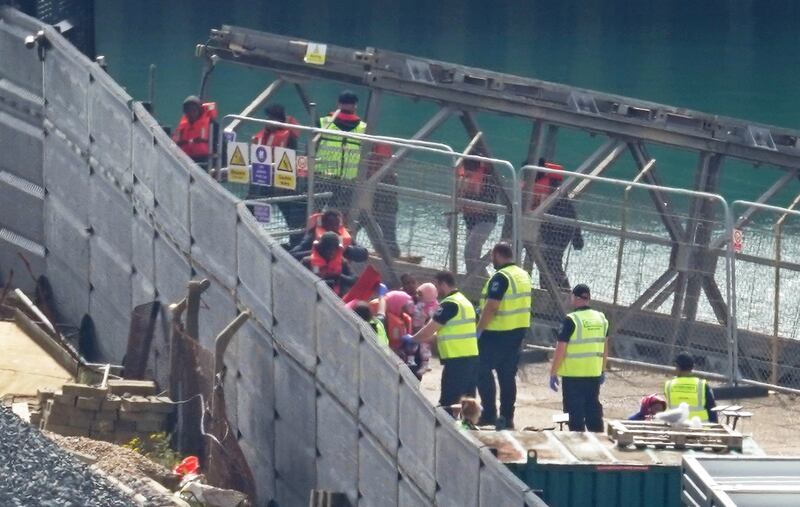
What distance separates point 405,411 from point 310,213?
6022 millimetres

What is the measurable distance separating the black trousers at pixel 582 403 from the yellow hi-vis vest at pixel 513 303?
2.41ft

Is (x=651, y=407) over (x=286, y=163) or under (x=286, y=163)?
under

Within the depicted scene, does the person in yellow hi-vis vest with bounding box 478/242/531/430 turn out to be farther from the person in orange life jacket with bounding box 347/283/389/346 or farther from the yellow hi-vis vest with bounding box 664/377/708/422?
the yellow hi-vis vest with bounding box 664/377/708/422

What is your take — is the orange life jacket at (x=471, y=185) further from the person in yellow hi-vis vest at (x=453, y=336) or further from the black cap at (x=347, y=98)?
the person in yellow hi-vis vest at (x=453, y=336)

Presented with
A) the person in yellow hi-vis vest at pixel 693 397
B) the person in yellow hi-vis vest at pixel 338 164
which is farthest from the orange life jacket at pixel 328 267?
the person in yellow hi-vis vest at pixel 693 397

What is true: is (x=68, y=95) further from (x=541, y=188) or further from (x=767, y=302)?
(x=767, y=302)


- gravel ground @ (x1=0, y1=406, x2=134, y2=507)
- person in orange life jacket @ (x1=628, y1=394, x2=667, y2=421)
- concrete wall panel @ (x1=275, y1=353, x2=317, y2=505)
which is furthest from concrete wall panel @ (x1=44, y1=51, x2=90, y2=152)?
person in orange life jacket @ (x1=628, y1=394, x2=667, y2=421)

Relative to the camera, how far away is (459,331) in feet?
49.1

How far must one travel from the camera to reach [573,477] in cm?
1298

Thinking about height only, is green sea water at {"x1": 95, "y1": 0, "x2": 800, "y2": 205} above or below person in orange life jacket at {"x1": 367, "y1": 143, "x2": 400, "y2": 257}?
above

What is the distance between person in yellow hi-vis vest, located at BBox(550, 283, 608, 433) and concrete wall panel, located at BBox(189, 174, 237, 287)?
8.94 ft

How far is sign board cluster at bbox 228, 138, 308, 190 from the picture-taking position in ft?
60.5

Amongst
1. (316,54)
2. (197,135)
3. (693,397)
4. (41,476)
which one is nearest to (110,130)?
(197,135)

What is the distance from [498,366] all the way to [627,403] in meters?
1.57
